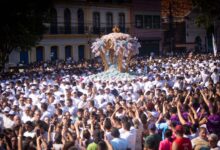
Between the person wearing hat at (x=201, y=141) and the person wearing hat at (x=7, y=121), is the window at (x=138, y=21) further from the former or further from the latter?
the person wearing hat at (x=201, y=141)

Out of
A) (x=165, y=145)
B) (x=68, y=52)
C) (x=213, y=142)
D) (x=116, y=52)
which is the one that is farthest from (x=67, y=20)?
(x=213, y=142)

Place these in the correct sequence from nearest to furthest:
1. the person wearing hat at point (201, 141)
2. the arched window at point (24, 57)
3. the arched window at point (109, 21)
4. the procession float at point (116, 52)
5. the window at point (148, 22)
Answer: the person wearing hat at point (201, 141), the procession float at point (116, 52), the arched window at point (24, 57), the arched window at point (109, 21), the window at point (148, 22)

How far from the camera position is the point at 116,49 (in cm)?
2525

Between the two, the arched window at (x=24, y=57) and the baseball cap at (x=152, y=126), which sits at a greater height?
the arched window at (x=24, y=57)

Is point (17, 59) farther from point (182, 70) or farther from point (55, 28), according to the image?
point (182, 70)

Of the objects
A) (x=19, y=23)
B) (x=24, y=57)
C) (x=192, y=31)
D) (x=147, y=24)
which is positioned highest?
(x=147, y=24)

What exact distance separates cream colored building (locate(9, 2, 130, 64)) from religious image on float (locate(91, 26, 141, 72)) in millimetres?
15638

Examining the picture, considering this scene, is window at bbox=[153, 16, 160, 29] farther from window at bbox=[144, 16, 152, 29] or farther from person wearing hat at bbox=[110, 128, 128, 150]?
person wearing hat at bbox=[110, 128, 128, 150]

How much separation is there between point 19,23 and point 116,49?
7.33 m

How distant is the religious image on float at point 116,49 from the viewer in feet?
82.8

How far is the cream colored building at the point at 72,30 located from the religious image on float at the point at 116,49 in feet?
51.3

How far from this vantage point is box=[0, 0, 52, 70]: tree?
28438mm

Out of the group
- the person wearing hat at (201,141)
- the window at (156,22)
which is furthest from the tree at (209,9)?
the person wearing hat at (201,141)

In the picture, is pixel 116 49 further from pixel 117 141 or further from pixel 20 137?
pixel 117 141
